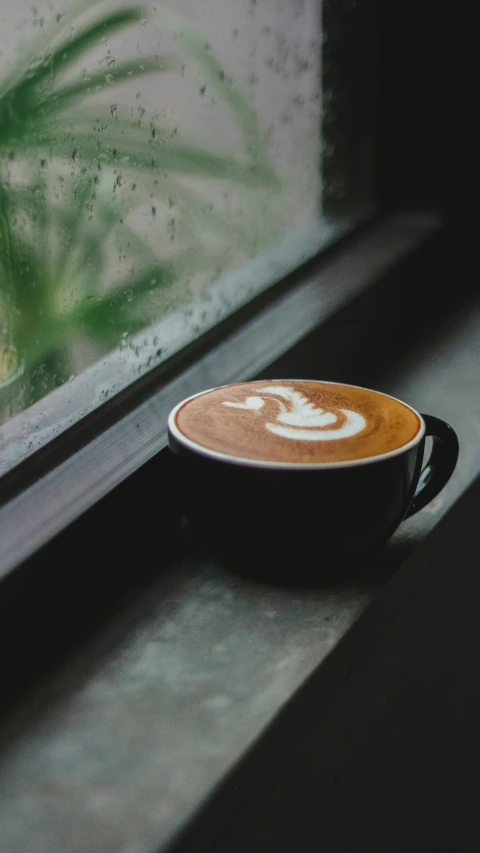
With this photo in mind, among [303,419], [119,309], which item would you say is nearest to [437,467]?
[303,419]

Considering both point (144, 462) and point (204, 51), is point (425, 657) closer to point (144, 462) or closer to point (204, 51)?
point (144, 462)

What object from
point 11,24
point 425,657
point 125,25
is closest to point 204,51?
point 125,25

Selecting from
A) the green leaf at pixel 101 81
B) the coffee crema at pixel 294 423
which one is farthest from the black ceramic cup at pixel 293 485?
the green leaf at pixel 101 81

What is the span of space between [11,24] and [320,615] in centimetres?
35

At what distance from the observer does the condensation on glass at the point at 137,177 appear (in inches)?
21.1

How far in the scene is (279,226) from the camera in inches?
31.6

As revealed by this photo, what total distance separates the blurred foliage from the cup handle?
0.21 m

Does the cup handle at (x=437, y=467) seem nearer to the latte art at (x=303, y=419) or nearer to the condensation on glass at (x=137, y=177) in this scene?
the latte art at (x=303, y=419)

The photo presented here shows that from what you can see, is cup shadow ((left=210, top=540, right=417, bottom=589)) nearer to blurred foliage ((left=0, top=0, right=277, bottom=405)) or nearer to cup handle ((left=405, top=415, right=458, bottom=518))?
cup handle ((left=405, top=415, right=458, bottom=518))

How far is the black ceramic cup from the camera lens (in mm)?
480

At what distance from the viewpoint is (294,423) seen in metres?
0.53

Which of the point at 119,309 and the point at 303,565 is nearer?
the point at 303,565

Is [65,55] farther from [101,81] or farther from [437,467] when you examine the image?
[437,467]

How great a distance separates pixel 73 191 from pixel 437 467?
0.91 feet
